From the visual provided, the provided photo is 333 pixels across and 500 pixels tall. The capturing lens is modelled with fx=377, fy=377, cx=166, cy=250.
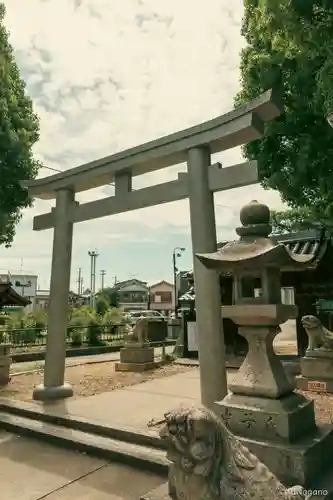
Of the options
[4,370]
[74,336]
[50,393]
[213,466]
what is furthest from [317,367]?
[74,336]

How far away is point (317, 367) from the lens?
8.43 metres

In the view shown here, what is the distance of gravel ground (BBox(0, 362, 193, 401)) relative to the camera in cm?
804

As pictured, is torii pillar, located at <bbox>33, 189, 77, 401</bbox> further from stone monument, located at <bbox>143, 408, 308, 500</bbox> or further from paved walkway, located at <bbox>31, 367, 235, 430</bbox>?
stone monument, located at <bbox>143, 408, 308, 500</bbox>

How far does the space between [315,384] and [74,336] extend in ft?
44.6

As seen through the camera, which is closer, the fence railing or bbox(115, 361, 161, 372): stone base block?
bbox(115, 361, 161, 372): stone base block

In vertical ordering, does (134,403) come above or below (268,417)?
below

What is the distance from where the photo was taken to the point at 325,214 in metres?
10.4

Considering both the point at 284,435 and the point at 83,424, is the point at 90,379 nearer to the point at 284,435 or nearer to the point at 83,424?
the point at 83,424

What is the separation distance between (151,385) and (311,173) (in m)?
6.40

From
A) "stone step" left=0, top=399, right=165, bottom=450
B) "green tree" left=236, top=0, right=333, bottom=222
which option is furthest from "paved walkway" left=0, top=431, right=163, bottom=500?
"green tree" left=236, top=0, right=333, bottom=222

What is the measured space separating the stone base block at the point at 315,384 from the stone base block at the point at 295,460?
538 cm

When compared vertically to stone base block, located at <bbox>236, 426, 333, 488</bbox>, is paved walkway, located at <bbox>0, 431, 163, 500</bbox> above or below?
below

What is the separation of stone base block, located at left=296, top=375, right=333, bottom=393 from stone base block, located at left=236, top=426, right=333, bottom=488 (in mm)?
5380

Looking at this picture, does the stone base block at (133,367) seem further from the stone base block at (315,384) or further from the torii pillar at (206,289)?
the torii pillar at (206,289)
